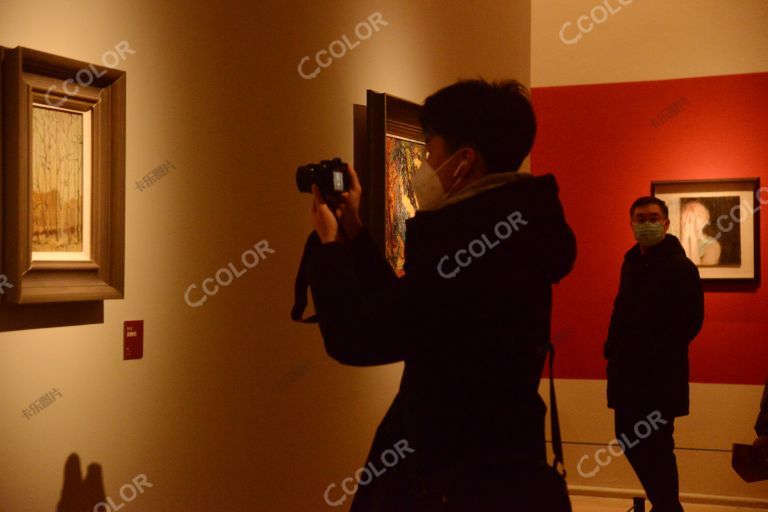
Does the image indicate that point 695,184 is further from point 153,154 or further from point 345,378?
point 153,154

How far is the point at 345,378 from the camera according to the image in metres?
3.44

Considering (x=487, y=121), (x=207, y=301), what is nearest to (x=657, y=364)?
(x=207, y=301)

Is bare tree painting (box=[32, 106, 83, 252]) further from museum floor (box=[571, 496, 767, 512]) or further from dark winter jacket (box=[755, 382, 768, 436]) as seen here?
museum floor (box=[571, 496, 767, 512])

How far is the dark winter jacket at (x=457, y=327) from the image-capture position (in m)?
1.32

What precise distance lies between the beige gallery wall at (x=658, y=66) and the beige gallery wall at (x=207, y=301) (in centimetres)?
241

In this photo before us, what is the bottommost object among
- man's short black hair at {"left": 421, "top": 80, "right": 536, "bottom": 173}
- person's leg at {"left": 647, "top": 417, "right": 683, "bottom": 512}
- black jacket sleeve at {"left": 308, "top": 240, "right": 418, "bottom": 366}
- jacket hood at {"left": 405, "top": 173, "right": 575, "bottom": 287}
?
person's leg at {"left": 647, "top": 417, "right": 683, "bottom": 512}

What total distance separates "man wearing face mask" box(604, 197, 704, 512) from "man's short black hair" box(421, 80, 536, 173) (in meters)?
3.09

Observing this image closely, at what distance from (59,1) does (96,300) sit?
28.7 inches

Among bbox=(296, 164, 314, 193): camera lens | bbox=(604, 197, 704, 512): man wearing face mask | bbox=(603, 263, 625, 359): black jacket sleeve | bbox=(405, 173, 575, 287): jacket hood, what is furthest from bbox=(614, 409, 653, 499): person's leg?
bbox=(405, 173, 575, 287): jacket hood

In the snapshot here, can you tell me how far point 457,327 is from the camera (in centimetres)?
134

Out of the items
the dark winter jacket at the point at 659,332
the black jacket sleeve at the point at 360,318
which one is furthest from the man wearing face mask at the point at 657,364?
the black jacket sleeve at the point at 360,318

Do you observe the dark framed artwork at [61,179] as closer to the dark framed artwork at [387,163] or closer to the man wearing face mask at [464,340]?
the man wearing face mask at [464,340]

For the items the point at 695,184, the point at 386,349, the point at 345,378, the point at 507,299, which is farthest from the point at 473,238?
the point at 695,184

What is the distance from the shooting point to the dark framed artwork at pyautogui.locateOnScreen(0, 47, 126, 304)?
187 cm
